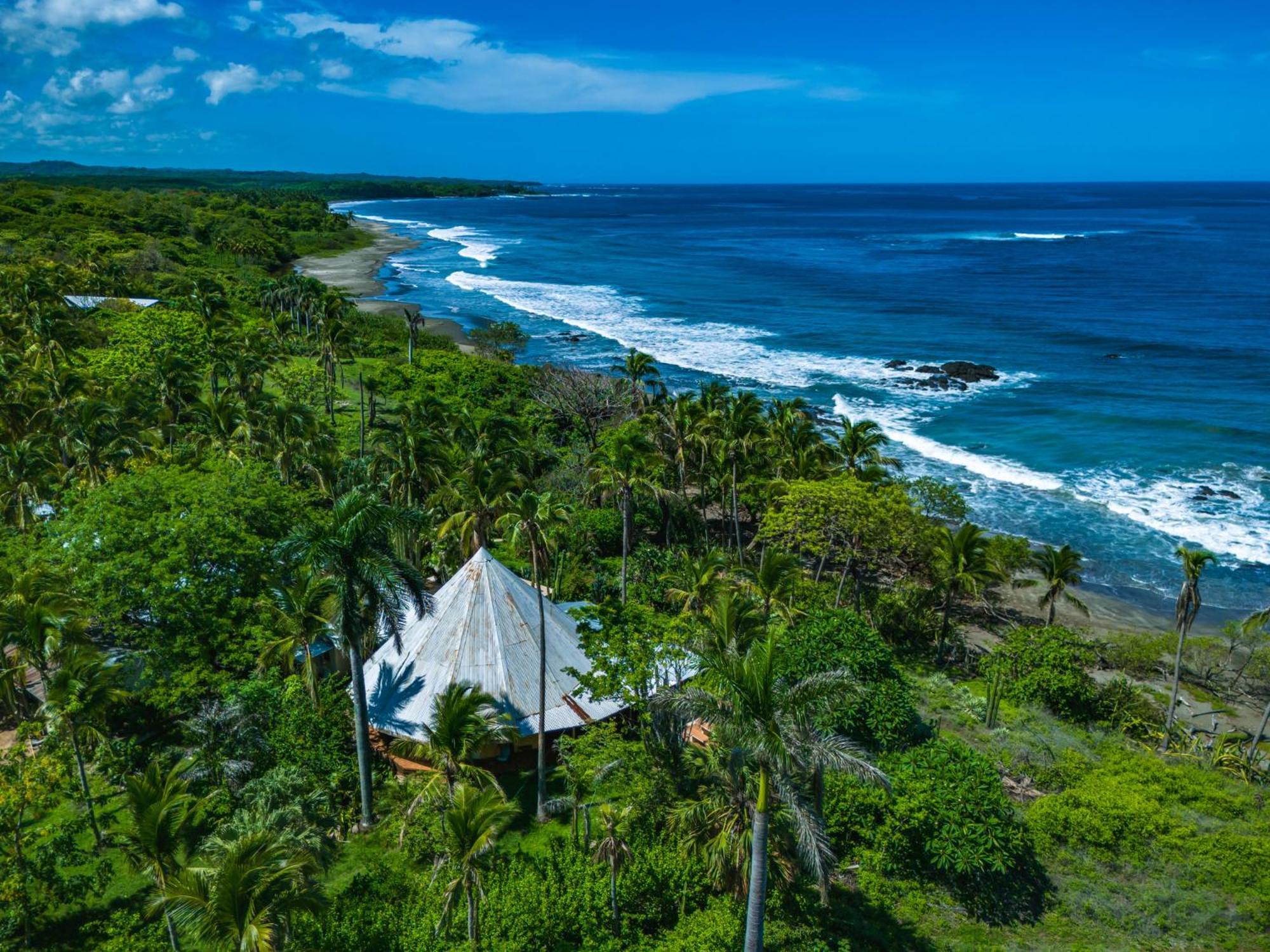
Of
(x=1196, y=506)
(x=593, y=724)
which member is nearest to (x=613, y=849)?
(x=593, y=724)

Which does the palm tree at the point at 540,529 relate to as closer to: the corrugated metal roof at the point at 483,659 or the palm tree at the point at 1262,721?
the corrugated metal roof at the point at 483,659

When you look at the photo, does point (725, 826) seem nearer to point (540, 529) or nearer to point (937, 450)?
point (540, 529)

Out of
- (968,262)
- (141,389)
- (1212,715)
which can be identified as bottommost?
(1212,715)

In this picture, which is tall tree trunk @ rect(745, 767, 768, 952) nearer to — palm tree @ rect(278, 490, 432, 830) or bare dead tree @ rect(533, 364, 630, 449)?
palm tree @ rect(278, 490, 432, 830)

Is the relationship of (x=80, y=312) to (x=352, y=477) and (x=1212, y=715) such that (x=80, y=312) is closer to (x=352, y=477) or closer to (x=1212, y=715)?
(x=352, y=477)

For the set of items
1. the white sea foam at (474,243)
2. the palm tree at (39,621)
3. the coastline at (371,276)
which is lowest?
the palm tree at (39,621)

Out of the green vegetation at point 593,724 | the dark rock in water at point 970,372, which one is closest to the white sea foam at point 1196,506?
the green vegetation at point 593,724

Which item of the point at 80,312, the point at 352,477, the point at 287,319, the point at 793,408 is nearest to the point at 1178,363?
the point at 793,408
